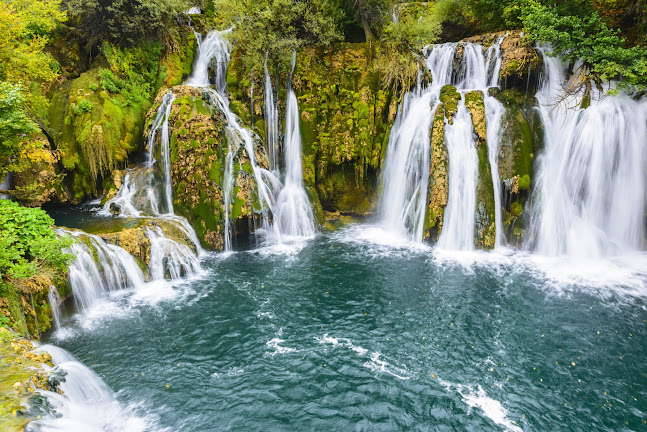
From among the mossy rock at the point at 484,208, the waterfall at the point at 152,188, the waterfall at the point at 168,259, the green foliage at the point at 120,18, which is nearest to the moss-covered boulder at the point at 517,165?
the mossy rock at the point at 484,208

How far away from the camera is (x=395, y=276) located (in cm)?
1196

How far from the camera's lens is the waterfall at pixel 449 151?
14234 mm

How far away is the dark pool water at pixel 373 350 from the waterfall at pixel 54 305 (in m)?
0.29

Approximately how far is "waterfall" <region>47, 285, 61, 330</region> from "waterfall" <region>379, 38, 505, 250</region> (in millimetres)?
12894

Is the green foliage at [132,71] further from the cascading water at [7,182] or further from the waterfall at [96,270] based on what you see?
the waterfall at [96,270]

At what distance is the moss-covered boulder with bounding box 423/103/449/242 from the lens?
14406 mm

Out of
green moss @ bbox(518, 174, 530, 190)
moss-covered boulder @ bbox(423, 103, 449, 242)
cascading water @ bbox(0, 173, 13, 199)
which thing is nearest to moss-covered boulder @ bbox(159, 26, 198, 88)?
cascading water @ bbox(0, 173, 13, 199)

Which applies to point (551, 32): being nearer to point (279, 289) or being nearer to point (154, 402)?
point (279, 289)

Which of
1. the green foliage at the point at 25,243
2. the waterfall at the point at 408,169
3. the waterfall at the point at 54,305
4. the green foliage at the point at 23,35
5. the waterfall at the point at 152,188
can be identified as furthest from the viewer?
the waterfall at the point at 408,169

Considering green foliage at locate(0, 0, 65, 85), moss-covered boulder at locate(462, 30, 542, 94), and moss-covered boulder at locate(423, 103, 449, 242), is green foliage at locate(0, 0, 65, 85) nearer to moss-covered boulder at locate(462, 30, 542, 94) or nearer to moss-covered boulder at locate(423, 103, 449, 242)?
moss-covered boulder at locate(423, 103, 449, 242)

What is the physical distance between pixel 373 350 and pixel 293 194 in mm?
9700

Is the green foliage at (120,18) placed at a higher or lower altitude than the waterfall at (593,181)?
higher

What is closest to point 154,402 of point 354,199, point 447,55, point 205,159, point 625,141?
point 205,159

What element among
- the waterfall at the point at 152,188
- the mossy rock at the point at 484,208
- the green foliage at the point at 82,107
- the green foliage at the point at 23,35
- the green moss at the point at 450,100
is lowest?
the mossy rock at the point at 484,208
